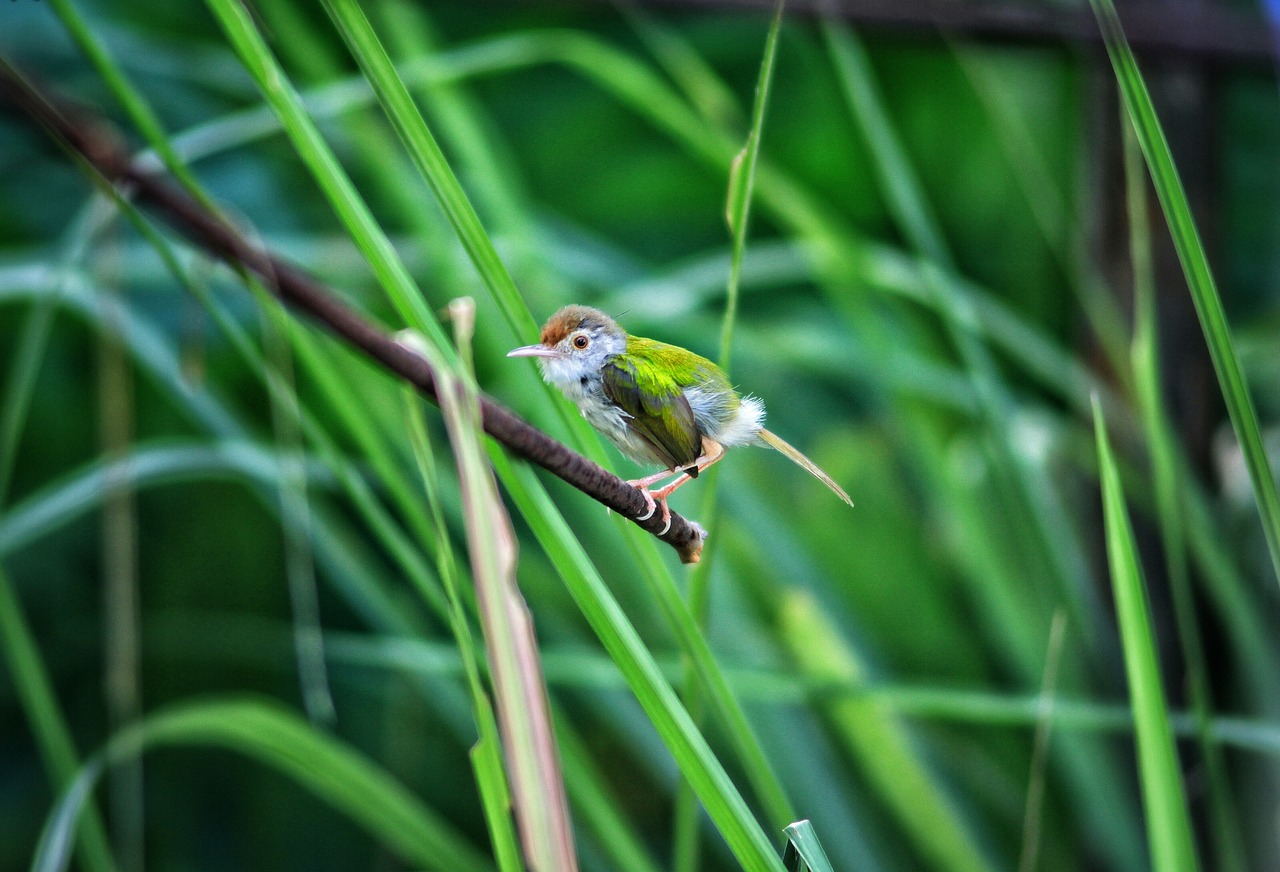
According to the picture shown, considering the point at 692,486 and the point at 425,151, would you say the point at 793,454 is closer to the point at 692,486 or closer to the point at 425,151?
the point at 425,151

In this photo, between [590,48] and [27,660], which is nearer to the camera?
[27,660]

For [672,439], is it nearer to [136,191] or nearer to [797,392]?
[136,191]

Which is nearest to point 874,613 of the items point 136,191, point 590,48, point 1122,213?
point 1122,213

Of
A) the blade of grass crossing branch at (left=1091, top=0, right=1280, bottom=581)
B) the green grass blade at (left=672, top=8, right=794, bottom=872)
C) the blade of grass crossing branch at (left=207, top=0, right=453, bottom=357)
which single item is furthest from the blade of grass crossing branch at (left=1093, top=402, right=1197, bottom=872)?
the blade of grass crossing branch at (left=207, top=0, right=453, bottom=357)

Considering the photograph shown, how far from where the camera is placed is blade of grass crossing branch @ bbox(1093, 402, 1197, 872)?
36 cm

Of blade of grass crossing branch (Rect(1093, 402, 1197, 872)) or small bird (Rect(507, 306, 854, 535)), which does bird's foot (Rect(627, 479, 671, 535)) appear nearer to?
small bird (Rect(507, 306, 854, 535))

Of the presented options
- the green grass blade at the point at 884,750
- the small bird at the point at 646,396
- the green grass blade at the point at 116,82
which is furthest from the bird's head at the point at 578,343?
the green grass blade at the point at 884,750

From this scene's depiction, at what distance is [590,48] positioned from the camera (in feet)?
2.67

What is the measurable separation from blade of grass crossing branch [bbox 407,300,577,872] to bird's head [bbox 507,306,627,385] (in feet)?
0.47

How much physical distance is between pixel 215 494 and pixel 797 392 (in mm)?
715

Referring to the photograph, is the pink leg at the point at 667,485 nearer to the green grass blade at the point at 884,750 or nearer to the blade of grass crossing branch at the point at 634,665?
the blade of grass crossing branch at the point at 634,665

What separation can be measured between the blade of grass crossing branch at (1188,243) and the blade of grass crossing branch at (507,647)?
0.21 metres

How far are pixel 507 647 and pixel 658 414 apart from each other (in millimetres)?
171

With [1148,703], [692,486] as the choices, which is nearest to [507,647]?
[1148,703]
